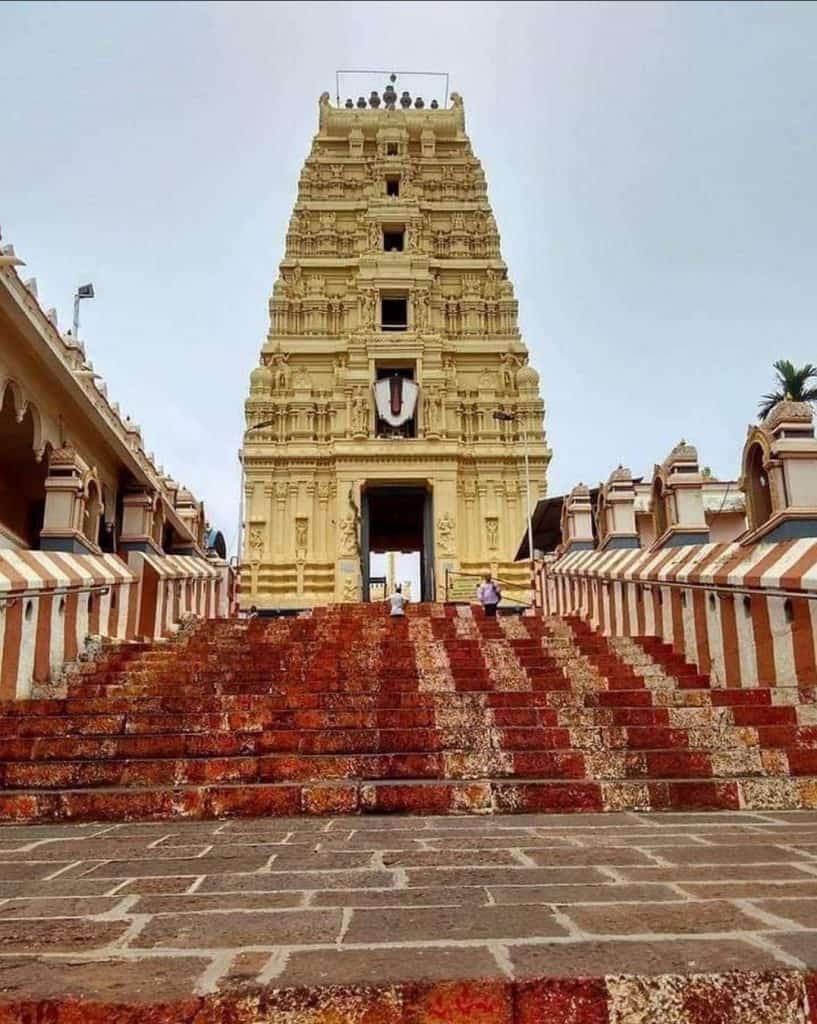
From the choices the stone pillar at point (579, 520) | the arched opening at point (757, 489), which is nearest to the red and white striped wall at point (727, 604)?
the arched opening at point (757, 489)

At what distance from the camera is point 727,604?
26.5ft

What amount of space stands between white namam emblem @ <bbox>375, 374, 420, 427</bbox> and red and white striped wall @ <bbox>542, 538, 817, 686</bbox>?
14.2 metres

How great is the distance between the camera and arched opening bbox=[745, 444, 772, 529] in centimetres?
843

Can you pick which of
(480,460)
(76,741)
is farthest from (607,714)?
(480,460)

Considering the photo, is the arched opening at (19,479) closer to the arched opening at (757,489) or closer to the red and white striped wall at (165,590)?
the red and white striped wall at (165,590)

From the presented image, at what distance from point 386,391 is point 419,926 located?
23490 millimetres

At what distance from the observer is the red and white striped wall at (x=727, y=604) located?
6848 mm

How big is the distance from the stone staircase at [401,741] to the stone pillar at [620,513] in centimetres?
386

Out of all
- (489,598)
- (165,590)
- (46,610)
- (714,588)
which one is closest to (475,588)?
(489,598)

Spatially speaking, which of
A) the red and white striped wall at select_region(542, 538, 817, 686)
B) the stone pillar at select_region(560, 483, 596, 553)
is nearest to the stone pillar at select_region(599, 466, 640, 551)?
the red and white striped wall at select_region(542, 538, 817, 686)

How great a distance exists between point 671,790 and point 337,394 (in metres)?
22.2

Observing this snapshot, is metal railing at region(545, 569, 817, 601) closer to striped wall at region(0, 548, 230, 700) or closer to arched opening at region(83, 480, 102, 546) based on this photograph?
striped wall at region(0, 548, 230, 700)

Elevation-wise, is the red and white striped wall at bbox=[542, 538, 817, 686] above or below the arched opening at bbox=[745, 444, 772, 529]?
below

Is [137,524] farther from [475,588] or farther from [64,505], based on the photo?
[475,588]
